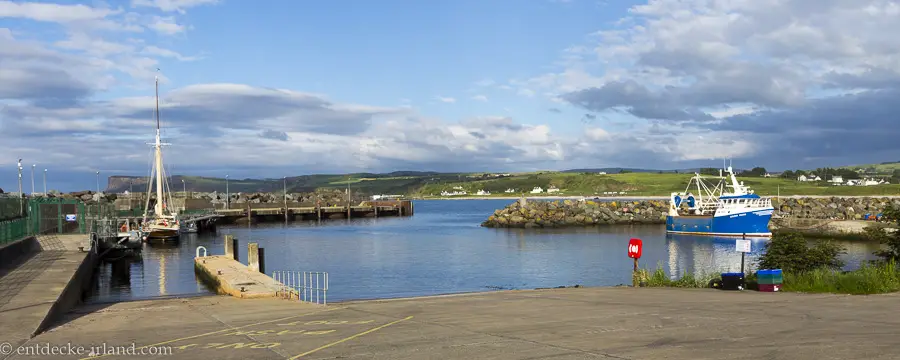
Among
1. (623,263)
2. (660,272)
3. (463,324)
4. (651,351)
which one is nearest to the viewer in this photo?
(651,351)

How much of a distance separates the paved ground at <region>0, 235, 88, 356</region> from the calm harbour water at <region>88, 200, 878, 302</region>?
278 centimetres

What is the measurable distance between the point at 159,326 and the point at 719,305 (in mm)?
14196

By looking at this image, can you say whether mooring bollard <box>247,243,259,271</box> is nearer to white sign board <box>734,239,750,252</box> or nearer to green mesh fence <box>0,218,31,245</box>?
green mesh fence <box>0,218,31,245</box>

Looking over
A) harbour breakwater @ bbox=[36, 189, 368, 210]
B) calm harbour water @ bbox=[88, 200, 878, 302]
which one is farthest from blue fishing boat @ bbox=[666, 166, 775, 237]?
harbour breakwater @ bbox=[36, 189, 368, 210]

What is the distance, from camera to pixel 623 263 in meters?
49.1

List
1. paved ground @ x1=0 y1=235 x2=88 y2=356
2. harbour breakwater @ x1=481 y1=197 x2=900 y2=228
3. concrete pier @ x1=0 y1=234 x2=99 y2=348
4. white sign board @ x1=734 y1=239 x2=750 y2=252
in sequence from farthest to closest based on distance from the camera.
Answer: harbour breakwater @ x1=481 y1=197 x2=900 y2=228 → white sign board @ x1=734 y1=239 x2=750 y2=252 → concrete pier @ x1=0 y1=234 x2=99 y2=348 → paved ground @ x1=0 y1=235 x2=88 y2=356

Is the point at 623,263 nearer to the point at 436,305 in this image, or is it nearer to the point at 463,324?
the point at 436,305

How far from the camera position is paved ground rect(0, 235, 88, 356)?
1616cm

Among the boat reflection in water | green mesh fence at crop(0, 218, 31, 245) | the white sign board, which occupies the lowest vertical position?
the boat reflection in water

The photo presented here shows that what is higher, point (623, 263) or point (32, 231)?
point (32, 231)

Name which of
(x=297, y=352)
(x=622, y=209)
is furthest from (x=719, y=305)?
(x=622, y=209)

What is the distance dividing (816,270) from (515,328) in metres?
13.3

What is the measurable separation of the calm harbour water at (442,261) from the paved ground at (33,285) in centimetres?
278

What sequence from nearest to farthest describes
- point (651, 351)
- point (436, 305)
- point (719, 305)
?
1. point (651, 351)
2. point (719, 305)
3. point (436, 305)
